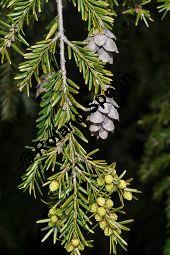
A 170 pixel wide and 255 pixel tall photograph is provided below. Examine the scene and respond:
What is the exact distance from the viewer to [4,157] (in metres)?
2.57

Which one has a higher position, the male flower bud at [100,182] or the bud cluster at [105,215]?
the male flower bud at [100,182]

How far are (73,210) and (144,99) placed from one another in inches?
71.4

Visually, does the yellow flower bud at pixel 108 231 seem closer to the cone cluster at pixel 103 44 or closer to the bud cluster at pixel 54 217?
the bud cluster at pixel 54 217

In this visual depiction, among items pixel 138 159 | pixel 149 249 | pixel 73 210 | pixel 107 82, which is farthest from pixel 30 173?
pixel 138 159

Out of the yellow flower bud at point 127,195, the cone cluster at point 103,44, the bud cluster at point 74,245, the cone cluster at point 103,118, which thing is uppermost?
the cone cluster at point 103,44

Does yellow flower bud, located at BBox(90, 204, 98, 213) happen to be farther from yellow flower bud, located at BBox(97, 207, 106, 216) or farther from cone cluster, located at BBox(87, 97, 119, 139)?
cone cluster, located at BBox(87, 97, 119, 139)

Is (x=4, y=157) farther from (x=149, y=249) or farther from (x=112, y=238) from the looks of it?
(x=112, y=238)

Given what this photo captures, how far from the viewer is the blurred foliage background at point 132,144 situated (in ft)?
6.38

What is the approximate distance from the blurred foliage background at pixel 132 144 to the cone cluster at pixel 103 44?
809mm

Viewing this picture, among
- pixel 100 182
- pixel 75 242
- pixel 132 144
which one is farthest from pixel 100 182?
pixel 132 144

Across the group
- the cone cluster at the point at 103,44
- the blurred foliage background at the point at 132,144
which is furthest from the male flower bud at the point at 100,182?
the blurred foliage background at the point at 132,144

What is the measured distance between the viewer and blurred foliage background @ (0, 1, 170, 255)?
6.38ft

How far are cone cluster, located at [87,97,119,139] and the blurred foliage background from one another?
80 centimetres

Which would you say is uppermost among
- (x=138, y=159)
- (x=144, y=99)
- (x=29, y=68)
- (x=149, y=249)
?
(x=29, y=68)
